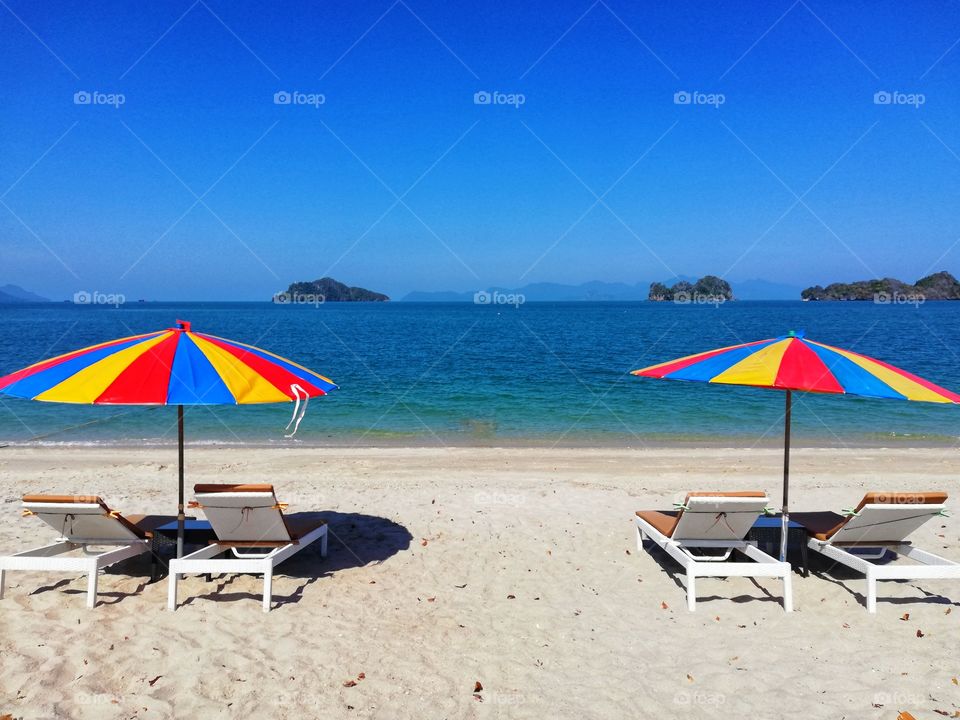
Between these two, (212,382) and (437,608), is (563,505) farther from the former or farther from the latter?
(212,382)

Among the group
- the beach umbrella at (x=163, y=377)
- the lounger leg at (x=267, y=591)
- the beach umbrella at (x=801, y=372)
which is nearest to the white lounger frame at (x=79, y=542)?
the beach umbrella at (x=163, y=377)

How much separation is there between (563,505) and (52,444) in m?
12.8

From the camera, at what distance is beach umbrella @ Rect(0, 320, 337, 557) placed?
462 centimetres

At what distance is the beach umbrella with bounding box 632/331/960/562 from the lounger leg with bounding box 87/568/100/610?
206 inches

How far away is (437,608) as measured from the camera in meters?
5.57

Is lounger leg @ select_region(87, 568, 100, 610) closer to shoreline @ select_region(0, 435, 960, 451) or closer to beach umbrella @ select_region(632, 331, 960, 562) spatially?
beach umbrella @ select_region(632, 331, 960, 562)

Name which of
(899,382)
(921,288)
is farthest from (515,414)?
(921,288)

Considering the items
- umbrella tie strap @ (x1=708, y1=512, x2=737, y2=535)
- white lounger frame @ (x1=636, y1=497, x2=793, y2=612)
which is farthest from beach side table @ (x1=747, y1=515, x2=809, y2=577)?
umbrella tie strap @ (x1=708, y1=512, x2=737, y2=535)

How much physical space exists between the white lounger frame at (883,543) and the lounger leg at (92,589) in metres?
6.57

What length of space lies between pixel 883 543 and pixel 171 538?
6.87 metres

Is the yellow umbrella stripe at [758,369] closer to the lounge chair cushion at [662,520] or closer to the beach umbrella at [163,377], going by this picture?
the lounge chair cushion at [662,520]

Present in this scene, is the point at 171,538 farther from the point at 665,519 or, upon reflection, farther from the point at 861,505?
the point at 861,505

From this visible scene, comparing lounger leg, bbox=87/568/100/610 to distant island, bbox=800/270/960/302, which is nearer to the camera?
lounger leg, bbox=87/568/100/610

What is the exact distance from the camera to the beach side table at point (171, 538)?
606cm
